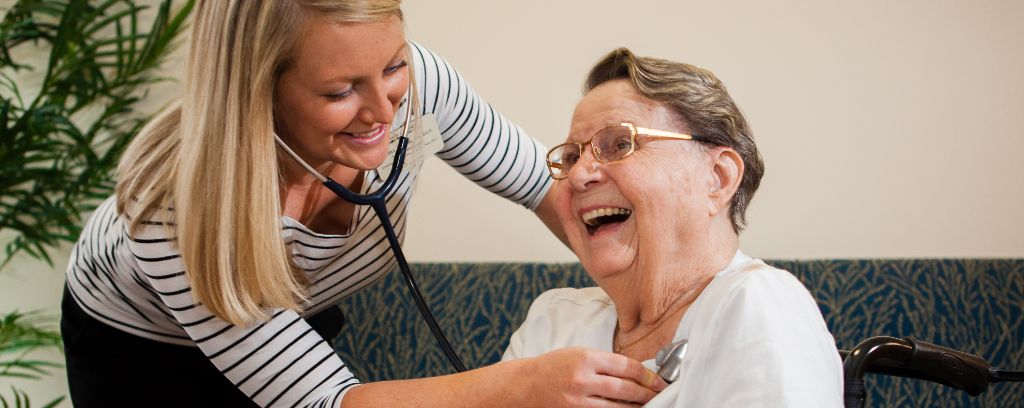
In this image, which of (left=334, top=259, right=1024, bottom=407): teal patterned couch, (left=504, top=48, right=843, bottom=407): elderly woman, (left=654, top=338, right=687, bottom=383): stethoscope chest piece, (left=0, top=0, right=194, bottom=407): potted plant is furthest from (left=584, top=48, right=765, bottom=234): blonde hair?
(left=0, top=0, right=194, bottom=407): potted plant

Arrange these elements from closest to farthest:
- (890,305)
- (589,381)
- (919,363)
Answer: (589,381), (919,363), (890,305)

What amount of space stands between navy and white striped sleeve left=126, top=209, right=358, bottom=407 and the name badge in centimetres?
32

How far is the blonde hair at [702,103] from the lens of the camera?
1.25m

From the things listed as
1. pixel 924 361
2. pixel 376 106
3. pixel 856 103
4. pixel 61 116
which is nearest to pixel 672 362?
pixel 924 361

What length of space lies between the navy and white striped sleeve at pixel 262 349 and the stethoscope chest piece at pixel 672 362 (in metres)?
0.45

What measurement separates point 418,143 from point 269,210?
35 centimetres

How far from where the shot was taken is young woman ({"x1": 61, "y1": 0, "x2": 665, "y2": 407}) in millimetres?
1133

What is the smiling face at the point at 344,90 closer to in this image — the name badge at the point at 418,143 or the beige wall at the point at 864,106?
→ the name badge at the point at 418,143

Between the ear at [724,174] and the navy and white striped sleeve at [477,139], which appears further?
the navy and white striped sleeve at [477,139]

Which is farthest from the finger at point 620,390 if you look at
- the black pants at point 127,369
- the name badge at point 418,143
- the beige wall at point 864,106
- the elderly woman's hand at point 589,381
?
the beige wall at point 864,106

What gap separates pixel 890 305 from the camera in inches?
74.7

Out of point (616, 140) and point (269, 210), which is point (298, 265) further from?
point (616, 140)

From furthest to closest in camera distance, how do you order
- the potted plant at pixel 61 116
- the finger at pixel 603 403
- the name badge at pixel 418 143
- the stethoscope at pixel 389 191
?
1. the potted plant at pixel 61 116
2. the name badge at pixel 418 143
3. the stethoscope at pixel 389 191
4. the finger at pixel 603 403

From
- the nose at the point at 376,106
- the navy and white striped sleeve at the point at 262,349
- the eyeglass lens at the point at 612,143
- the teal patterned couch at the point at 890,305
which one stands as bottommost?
the teal patterned couch at the point at 890,305
